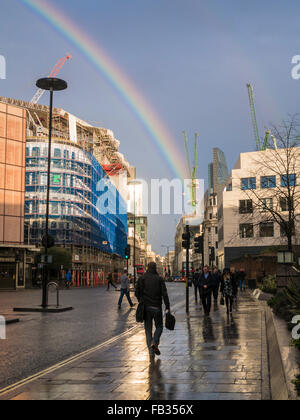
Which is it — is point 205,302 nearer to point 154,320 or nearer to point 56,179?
point 154,320

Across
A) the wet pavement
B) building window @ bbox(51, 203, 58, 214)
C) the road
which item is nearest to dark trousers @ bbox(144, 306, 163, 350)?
the wet pavement

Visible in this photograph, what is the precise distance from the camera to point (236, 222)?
7050cm

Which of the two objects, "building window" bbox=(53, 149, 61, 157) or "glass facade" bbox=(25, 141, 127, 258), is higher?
"building window" bbox=(53, 149, 61, 157)

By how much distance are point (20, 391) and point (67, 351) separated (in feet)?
12.3

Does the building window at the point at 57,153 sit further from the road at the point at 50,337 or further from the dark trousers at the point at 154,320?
the dark trousers at the point at 154,320

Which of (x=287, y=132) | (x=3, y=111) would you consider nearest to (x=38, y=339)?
(x=287, y=132)

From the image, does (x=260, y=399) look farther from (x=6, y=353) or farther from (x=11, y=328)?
(x=11, y=328)

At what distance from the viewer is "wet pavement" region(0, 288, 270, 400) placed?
6398mm

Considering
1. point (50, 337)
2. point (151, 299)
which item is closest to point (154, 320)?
point (151, 299)

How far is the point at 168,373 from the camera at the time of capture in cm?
777

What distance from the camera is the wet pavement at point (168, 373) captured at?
6.40 m

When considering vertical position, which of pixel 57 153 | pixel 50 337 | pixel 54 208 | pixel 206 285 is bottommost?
pixel 50 337

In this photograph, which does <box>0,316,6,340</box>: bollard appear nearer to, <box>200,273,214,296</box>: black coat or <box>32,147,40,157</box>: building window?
<box>200,273,214,296</box>: black coat

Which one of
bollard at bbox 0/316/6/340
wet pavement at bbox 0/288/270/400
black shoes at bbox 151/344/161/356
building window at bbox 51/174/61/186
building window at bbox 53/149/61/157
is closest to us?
wet pavement at bbox 0/288/270/400
